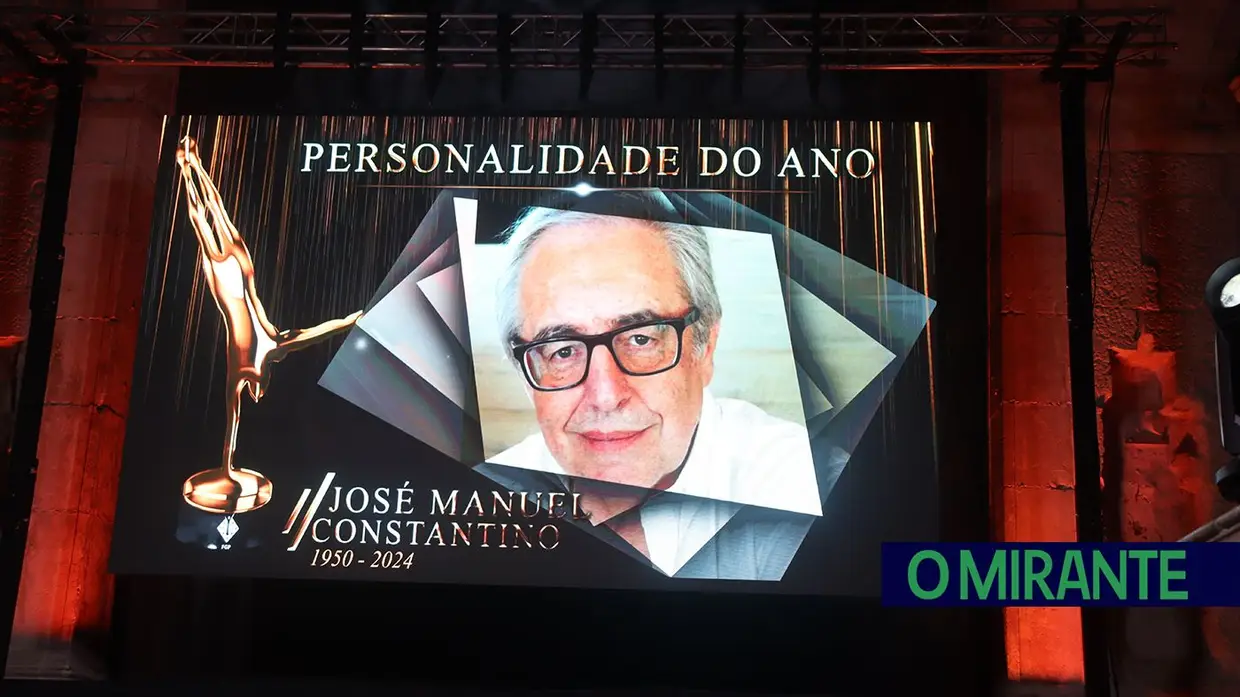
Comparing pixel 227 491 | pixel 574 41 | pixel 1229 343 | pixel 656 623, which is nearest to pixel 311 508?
pixel 227 491

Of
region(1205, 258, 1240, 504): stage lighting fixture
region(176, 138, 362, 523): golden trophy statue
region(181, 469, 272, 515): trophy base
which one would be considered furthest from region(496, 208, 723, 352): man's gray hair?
region(1205, 258, 1240, 504): stage lighting fixture

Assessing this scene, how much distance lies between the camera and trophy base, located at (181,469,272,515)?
20.6 ft

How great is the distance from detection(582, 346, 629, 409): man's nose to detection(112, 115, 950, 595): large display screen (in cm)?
2

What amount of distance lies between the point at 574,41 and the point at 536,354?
1.84 metres

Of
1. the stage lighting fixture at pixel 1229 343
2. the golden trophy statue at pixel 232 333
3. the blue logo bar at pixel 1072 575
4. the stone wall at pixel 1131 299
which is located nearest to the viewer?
the stage lighting fixture at pixel 1229 343

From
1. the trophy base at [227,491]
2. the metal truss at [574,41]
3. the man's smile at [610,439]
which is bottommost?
the trophy base at [227,491]

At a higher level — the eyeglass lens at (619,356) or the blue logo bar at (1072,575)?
the eyeglass lens at (619,356)

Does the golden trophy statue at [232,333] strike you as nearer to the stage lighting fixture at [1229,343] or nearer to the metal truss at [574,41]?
the metal truss at [574,41]

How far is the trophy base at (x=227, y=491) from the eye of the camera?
629 cm

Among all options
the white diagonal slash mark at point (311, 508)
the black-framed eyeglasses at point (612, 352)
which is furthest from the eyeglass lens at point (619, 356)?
the white diagonal slash mark at point (311, 508)

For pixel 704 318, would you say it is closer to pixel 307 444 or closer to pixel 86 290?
pixel 307 444

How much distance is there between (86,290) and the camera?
6.96 metres

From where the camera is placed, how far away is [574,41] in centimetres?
714

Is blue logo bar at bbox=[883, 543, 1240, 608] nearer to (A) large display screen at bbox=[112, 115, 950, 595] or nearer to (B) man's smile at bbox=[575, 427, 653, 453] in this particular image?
(A) large display screen at bbox=[112, 115, 950, 595]
